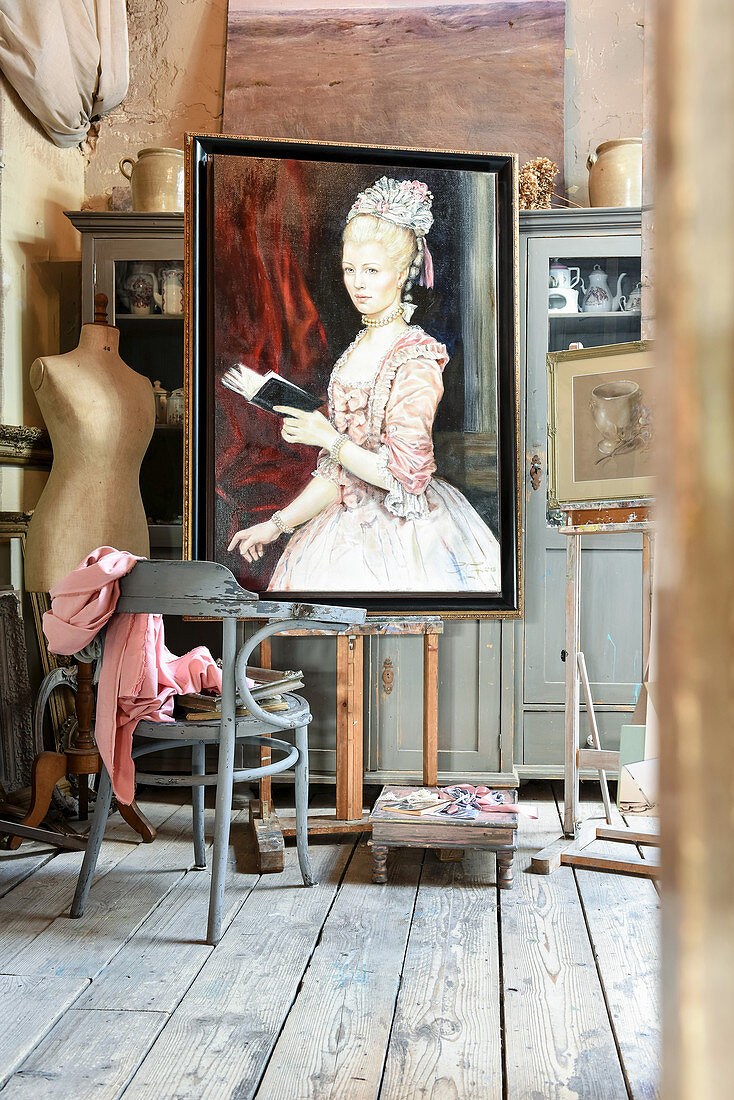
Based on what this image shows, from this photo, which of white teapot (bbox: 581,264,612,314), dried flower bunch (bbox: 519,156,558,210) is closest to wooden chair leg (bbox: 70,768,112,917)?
white teapot (bbox: 581,264,612,314)

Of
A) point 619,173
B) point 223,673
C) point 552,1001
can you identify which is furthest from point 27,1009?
point 619,173

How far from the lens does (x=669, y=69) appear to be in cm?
15

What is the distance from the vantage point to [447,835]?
2379mm

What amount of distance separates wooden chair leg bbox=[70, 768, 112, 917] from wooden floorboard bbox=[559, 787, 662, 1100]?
1.18m

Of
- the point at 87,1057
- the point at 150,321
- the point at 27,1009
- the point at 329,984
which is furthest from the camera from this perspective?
the point at 150,321

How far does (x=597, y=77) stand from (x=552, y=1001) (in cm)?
340

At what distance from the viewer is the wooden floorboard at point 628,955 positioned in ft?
4.98

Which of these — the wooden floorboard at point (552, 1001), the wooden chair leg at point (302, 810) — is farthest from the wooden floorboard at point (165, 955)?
the wooden floorboard at point (552, 1001)

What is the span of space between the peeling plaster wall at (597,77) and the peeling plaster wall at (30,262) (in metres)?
2.04

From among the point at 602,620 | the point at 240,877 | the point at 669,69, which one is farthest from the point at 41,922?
the point at 669,69

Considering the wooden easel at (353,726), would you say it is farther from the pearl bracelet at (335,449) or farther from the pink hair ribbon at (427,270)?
the pink hair ribbon at (427,270)

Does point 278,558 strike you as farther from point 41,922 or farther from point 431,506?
point 41,922

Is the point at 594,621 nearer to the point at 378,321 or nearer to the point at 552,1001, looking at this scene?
the point at 378,321

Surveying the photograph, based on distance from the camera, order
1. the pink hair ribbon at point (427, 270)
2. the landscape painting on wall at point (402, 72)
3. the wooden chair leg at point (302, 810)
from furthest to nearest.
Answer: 1. the landscape painting on wall at point (402, 72)
2. the pink hair ribbon at point (427, 270)
3. the wooden chair leg at point (302, 810)
